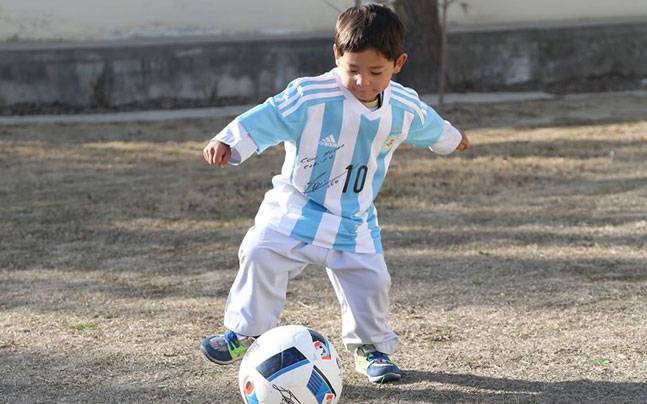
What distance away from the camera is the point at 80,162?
8.38 m

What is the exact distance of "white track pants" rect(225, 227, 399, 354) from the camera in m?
3.80

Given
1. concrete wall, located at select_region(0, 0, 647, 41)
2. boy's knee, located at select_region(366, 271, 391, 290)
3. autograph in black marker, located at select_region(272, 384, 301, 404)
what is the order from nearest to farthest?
autograph in black marker, located at select_region(272, 384, 301, 404) → boy's knee, located at select_region(366, 271, 391, 290) → concrete wall, located at select_region(0, 0, 647, 41)

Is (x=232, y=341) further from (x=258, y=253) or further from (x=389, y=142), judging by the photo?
(x=389, y=142)

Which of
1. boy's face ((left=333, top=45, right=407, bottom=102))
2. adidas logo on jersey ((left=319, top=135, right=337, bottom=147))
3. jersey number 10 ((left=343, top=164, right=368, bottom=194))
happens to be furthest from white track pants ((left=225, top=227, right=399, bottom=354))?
boy's face ((left=333, top=45, right=407, bottom=102))

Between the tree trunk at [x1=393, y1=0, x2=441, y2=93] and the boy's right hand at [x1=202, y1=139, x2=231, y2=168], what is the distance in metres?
7.61

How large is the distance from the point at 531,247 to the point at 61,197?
3.08 metres

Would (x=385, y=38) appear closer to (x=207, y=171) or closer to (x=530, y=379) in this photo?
(x=530, y=379)

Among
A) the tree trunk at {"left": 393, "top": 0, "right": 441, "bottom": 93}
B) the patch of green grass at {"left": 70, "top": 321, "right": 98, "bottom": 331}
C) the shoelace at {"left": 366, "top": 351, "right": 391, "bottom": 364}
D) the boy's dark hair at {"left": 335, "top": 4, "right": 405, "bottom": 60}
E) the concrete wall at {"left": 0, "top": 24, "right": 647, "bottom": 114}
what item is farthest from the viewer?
the tree trunk at {"left": 393, "top": 0, "right": 441, "bottom": 93}

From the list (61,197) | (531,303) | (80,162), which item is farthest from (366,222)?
(80,162)

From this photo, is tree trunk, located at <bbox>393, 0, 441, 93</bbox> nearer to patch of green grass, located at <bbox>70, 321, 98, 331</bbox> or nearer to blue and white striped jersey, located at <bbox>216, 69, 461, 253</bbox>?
patch of green grass, located at <bbox>70, 321, 98, 331</bbox>

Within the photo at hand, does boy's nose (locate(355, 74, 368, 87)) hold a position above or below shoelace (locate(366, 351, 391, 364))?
above

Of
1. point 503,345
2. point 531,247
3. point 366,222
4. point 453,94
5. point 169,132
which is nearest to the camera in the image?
point 366,222

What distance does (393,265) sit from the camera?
5648 mm
